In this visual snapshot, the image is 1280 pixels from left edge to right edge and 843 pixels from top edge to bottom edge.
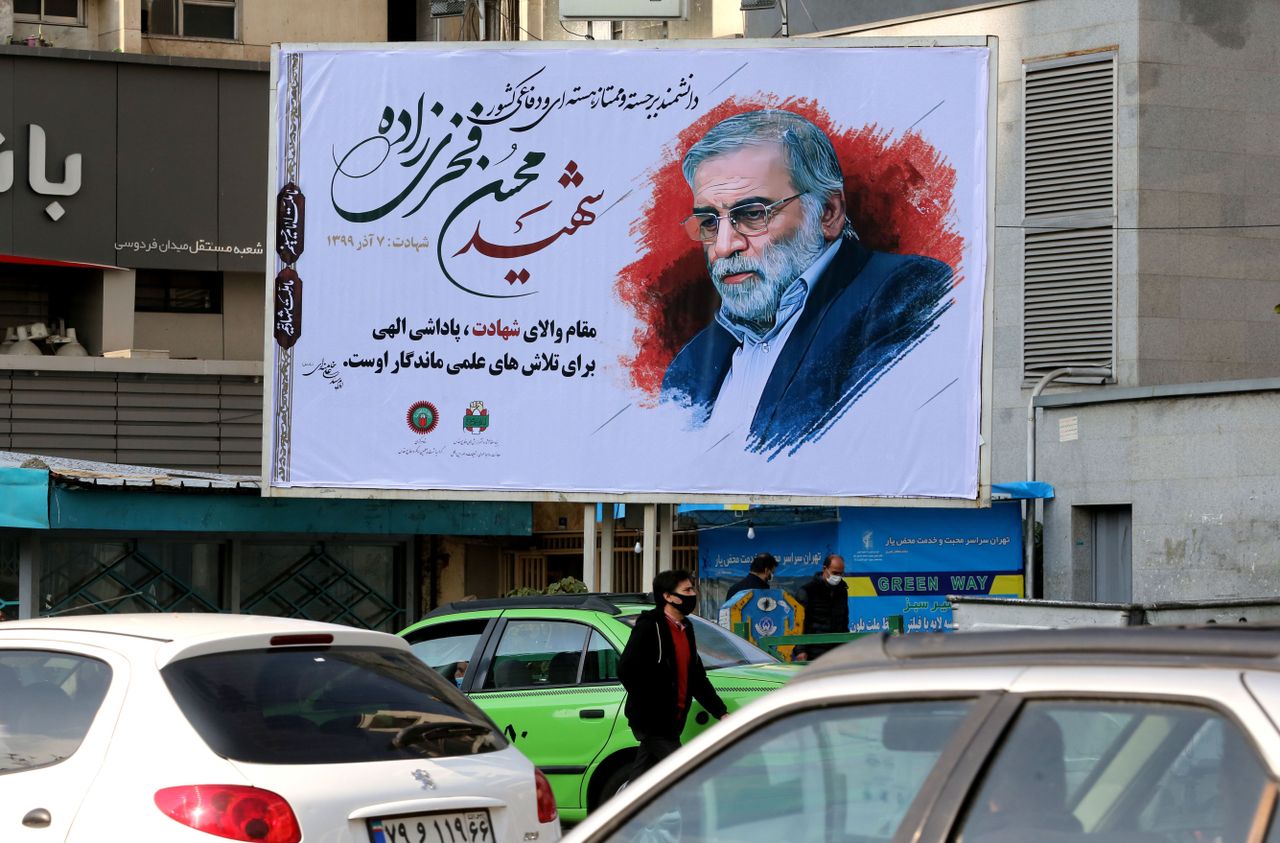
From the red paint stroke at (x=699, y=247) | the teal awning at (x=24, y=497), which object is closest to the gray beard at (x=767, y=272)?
the red paint stroke at (x=699, y=247)

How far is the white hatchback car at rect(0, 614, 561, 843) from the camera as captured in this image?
5316 mm

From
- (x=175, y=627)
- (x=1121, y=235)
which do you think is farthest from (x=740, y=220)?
(x=175, y=627)

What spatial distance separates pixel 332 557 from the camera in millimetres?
21219

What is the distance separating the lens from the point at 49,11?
77.8 feet

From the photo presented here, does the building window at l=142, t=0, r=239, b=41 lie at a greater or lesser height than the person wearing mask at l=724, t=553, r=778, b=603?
greater

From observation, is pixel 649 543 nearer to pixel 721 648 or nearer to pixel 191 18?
pixel 721 648

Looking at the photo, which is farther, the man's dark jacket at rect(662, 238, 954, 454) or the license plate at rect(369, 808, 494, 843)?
the man's dark jacket at rect(662, 238, 954, 454)

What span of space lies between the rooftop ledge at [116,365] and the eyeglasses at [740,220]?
7872mm

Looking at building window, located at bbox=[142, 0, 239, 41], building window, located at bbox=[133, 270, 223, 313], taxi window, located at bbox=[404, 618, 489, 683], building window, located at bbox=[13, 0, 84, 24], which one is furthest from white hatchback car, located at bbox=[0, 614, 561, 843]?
building window, located at bbox=[13, 0, 84, 24]

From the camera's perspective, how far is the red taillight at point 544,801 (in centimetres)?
614

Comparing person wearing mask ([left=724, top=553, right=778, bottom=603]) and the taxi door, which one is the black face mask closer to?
A: the taxi door

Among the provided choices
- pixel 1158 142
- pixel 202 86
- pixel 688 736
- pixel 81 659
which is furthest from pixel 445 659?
pixel 202 86

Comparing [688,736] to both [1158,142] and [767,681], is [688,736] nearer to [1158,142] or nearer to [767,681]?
[767,681]

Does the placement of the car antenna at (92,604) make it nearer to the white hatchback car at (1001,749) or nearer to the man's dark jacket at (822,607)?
the man's dark jacket at (822,607)
